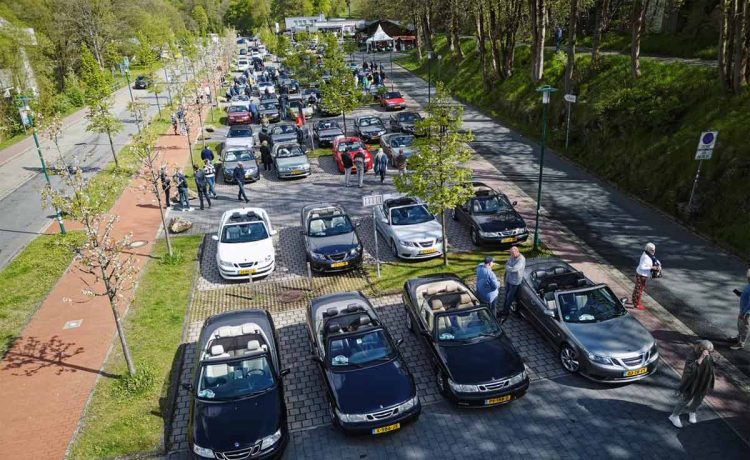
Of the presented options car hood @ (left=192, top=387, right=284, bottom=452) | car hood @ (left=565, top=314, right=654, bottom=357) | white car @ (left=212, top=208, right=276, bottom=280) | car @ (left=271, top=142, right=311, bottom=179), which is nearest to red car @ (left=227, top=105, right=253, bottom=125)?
car @ (left=271, top=142, right=311, bottom=179)

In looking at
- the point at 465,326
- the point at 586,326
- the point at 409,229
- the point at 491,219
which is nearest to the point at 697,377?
the point at 586,326

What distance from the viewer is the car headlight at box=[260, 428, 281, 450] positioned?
8047 mm

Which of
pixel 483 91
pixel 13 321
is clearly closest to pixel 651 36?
pixel 483 91

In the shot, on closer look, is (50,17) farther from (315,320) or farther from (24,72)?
(315,320)

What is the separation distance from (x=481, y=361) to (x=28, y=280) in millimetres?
14011

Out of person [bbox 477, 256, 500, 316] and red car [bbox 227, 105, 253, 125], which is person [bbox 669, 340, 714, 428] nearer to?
person [bbox 477, 256, 500, 316]

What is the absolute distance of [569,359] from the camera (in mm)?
10156

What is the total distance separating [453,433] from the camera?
8891 millimetres

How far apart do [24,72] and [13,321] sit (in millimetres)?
32489

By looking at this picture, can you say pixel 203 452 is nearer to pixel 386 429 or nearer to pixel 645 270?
pixel 386 429

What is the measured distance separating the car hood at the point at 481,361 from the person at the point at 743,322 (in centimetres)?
495

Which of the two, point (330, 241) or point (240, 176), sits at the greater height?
point (240, 176)

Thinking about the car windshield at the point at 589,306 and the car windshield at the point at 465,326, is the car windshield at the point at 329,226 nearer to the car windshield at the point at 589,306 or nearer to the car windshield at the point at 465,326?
the car windshield at the point at 465,326

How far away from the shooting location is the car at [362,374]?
28.0 feet
